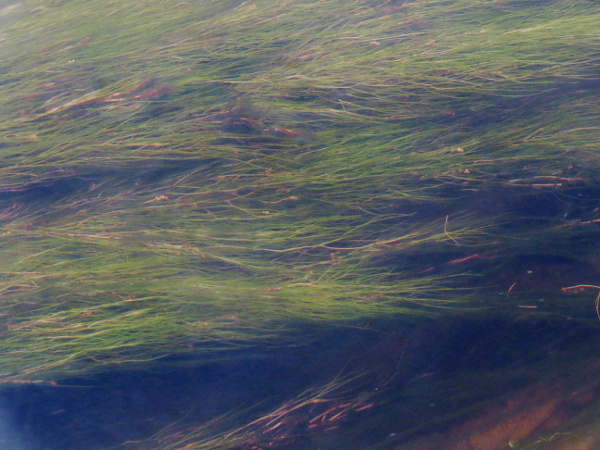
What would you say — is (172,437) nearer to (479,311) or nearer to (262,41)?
(479,311)

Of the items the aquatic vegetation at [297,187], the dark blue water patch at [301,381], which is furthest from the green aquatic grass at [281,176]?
the dark blue water patch at [301,381]

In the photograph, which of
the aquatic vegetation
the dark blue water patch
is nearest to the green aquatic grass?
the aquatic vegetation

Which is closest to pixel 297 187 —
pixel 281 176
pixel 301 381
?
pixel 281 176

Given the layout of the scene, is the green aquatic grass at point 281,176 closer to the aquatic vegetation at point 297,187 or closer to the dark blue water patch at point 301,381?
the aquatic vegetation at point 297,187

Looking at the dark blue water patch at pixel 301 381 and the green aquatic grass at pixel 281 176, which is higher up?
the green aquatic grass at pixel 281 176

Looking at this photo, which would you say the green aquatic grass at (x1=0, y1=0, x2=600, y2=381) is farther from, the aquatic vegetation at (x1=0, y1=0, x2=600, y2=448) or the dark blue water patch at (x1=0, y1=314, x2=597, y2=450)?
the dark blue water patch at (x1=0, y1=314, x2=597, y2=450)

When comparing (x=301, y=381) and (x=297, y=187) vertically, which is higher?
(x=297, y=187)

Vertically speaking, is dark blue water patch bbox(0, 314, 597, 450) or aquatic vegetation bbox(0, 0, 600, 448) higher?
aquatic vegetation bbox(0, 0, 600, 448)

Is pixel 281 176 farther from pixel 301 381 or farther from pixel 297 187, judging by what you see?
pixel 301 381

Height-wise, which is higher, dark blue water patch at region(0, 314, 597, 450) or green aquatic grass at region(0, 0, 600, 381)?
green aquatic grass at region(0, 0, 600, 381)

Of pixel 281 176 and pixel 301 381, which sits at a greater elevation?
pixel 281 176

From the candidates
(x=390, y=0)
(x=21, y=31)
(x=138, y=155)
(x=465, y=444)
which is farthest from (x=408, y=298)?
(x=21, y=31)
